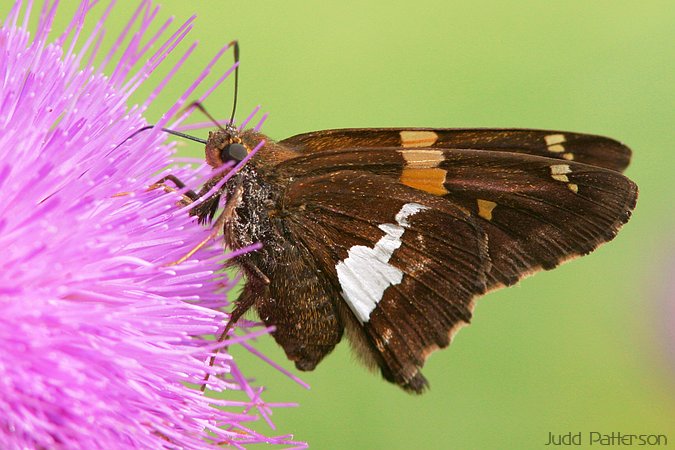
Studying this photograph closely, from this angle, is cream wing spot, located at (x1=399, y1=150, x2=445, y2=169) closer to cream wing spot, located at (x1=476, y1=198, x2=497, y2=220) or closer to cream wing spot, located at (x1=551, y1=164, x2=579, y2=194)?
cream wing spot, located at (x1=476, y1=198, x2=497, y2=220)

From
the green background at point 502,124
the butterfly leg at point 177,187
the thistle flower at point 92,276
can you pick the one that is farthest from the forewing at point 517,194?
the green background at point 502,124

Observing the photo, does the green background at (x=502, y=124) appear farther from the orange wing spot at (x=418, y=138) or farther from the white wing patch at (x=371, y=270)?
the orange wing spot at (x=418, y=138)

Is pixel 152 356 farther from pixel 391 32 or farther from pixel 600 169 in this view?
pixel 391 32

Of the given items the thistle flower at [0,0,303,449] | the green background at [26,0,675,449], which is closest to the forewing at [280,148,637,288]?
the thistle flower at [0,0,303,449]

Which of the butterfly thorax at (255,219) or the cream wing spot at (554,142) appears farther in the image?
the cream wing spot at (554,142)

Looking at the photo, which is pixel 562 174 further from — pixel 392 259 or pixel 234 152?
pixel 234 152

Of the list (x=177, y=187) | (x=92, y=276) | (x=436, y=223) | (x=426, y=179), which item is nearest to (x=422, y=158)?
(x=426, y=179)

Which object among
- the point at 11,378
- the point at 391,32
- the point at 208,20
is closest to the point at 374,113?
the point at 391,32
